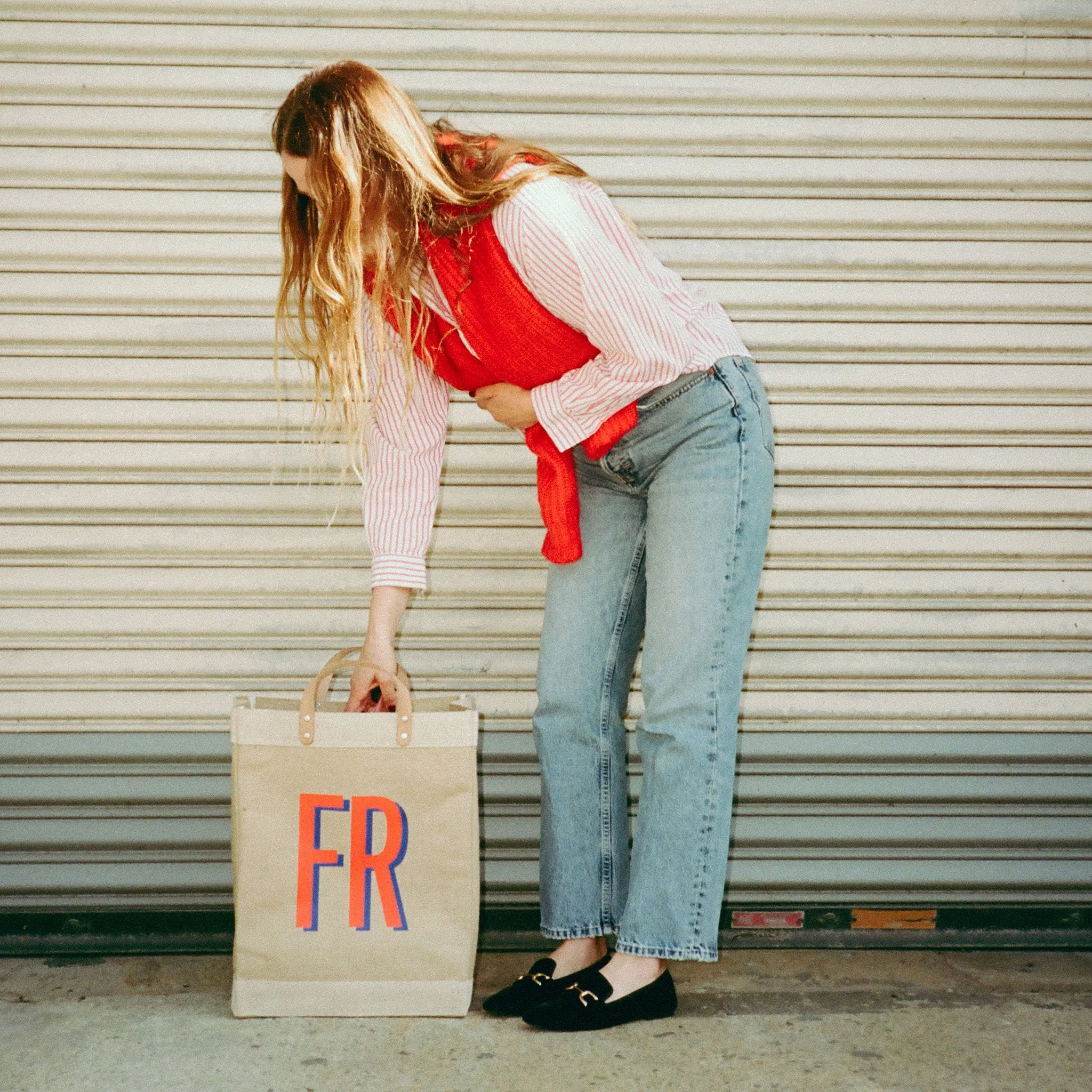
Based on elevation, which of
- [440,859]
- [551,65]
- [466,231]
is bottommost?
[440,859]

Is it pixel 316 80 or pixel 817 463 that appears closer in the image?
pixel 316 80

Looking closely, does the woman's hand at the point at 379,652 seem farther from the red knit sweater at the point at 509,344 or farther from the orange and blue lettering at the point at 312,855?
the red knit sweater at the point at 509,344

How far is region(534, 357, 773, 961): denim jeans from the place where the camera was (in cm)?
203

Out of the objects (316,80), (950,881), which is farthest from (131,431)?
(950,881)

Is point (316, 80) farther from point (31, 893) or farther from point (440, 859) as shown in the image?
point (31, 893)

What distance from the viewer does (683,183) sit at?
2678 mm

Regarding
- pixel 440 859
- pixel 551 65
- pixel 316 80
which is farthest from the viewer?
pixel 551 65

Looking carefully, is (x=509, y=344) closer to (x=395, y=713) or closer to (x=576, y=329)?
(x=576, y=329)

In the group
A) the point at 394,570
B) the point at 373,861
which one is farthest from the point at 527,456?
the point at 373,861

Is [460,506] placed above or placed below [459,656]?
above

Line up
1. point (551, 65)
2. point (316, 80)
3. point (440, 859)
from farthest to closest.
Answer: point (551, 65)
point (440, 859)
point (316, 80)

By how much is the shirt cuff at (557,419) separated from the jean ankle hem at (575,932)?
985 millimetres

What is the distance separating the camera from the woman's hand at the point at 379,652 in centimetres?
218

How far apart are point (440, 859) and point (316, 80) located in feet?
4.82
